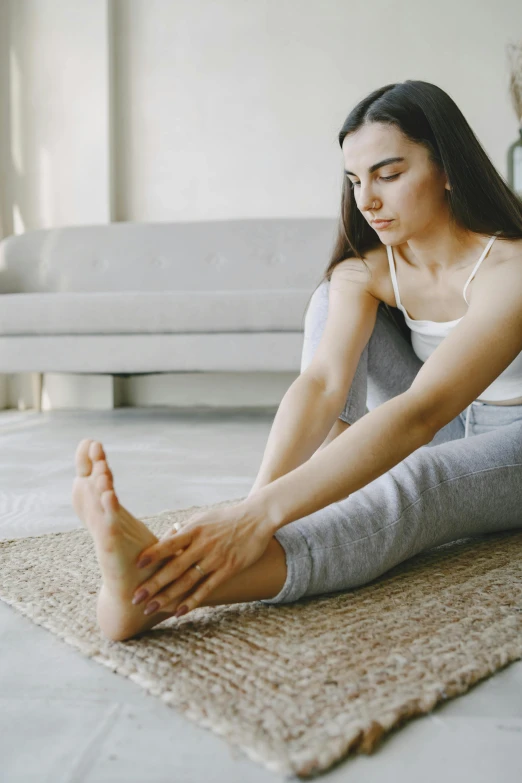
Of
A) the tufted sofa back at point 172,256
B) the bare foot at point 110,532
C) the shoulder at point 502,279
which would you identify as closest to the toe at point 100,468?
the bare foot at point 110,532

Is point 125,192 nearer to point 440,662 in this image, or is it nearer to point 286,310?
point 286,310

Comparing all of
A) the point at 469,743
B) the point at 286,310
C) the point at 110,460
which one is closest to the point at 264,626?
the point at 469,743

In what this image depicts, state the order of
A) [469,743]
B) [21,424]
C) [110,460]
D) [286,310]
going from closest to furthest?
1. [469,743]
2. [110,460]
3. [286,310]
4. [21,424]

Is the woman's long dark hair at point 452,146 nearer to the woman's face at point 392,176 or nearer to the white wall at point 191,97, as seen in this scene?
the woman's face at point 392,176

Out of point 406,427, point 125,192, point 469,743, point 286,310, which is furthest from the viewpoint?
point 125,192

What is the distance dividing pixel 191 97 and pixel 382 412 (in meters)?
3.55

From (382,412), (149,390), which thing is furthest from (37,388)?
(382,412)

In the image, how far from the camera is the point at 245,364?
2.89 metres

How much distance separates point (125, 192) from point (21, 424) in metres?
1.54

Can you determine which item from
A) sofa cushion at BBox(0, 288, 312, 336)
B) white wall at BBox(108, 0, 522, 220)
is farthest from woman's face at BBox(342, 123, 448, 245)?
white wall at BBox(108, 0, 522, 220)

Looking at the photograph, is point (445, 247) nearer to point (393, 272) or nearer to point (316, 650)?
point (393, 272)

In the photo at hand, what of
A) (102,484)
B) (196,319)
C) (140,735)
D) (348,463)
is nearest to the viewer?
(140,735)

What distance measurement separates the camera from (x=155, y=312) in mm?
2922

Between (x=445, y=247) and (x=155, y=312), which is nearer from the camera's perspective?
(x=445, y=247)
